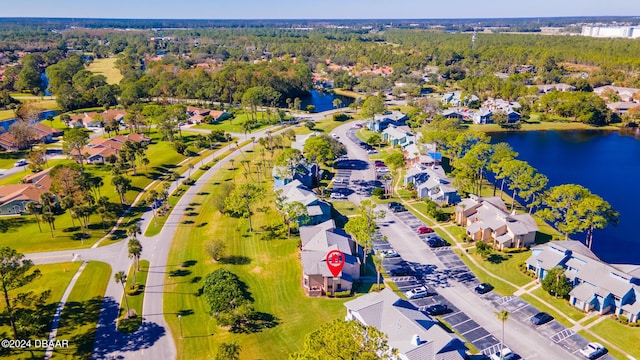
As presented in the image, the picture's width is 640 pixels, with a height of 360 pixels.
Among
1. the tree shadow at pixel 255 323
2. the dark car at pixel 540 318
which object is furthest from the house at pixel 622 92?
the tree shadow at pixel 255 323

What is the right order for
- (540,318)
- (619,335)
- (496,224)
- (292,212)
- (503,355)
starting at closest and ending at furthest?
(503,355), (619,335), (540,318), (496,224), (292,212)

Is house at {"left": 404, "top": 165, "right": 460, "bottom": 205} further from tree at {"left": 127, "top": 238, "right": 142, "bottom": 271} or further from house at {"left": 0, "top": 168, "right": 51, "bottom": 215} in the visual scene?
house at {"left": 0, "top": 168, "right": 51, "bottom": 215}

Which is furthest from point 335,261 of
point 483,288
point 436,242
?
point 436,242

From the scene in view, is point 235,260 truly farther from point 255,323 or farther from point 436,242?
point 436,242

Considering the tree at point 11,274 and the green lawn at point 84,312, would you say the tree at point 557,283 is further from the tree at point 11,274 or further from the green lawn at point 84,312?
the tree at point 11,274

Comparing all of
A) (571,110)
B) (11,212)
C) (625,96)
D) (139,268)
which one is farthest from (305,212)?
(625,96)

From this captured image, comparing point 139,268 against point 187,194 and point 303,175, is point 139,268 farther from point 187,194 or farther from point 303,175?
point 303,175
